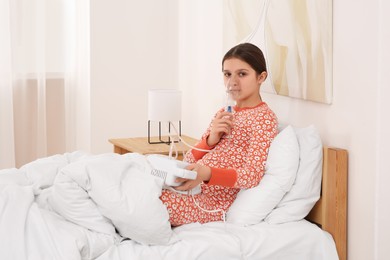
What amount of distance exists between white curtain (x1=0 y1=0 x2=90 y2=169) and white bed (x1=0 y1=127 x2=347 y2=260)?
181 centimetres

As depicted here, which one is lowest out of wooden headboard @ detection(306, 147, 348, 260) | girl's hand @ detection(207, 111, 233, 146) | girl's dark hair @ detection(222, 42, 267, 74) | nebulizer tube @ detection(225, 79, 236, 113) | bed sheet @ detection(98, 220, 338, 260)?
bed sheet @ detection(98, 220, 338, 260)

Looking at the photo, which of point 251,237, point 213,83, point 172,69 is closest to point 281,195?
point 251,237

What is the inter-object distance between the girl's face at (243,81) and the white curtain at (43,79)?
1.92 metres

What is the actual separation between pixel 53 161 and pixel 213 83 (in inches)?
53.1

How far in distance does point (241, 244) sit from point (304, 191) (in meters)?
0.37

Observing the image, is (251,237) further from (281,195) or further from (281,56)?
(281,56)

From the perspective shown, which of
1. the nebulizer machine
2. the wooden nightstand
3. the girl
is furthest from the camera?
the wooden nightstand

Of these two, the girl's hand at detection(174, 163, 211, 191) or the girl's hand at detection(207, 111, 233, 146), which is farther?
the girl's hand at detection(207, 111, 233, 146)

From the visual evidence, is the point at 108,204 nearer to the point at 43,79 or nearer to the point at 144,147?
the point at 144,147

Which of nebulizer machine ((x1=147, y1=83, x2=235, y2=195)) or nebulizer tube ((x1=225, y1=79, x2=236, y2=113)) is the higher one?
nebulizer tube ((x1=225, y1=79, x2=236, y2=113))

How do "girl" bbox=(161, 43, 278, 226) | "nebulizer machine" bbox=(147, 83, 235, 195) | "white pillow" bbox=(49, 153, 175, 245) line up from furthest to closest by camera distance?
"girl" bbox=(161, 43, 278, 226) < "nebulizer machine" bbox=(147, 83, 235, 195) < "white pillow" bbox=(49, 153, 175, 245)

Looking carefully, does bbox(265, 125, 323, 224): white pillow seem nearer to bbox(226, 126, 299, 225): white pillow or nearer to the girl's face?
bbox(226, 126, 299, 225): white pillow

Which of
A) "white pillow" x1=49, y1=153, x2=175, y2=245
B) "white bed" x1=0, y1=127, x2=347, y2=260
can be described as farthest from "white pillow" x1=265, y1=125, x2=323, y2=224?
"white pillow" x1=49, y1=153, x2=175, y2=245

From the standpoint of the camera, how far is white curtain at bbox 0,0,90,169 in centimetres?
441
